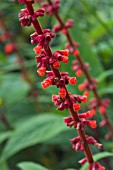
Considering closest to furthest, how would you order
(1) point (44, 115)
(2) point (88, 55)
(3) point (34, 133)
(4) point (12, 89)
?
(3) point (34, 133) → (1) point (44, 115) → (2) point (88, 55) → (4) point (12, 89)

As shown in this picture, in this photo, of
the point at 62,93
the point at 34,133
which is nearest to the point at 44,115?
the point at 34,133

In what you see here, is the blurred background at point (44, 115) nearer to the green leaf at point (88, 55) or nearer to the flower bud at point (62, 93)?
the green leaf at point (88, 55)

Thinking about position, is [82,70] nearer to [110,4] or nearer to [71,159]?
[71,159]

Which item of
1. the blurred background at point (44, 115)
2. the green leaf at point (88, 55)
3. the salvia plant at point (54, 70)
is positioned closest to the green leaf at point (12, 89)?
the blurred background at point (44, 115)

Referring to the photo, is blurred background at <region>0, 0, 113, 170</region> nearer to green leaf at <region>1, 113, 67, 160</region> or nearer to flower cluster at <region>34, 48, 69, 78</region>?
green leaf at <region>1, 113, 67, 160</region>

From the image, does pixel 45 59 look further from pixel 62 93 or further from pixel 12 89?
pixel 12 89

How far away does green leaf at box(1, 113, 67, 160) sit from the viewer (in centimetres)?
200

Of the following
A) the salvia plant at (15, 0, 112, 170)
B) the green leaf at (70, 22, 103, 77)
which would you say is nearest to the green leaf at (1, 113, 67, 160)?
the green leaf at (70, 22, 103, 77)

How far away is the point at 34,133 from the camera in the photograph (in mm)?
2129

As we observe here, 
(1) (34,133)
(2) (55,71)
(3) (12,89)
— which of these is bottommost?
(1) (34,133)

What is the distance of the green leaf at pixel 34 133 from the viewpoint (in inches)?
78.8

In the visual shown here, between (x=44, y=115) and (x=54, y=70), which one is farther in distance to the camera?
(x=44, y=115)

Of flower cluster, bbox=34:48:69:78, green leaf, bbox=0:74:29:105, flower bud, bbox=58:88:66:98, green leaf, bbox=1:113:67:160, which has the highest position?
green leaf, bbox=0:74:29:105

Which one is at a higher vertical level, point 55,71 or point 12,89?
point 12,89
